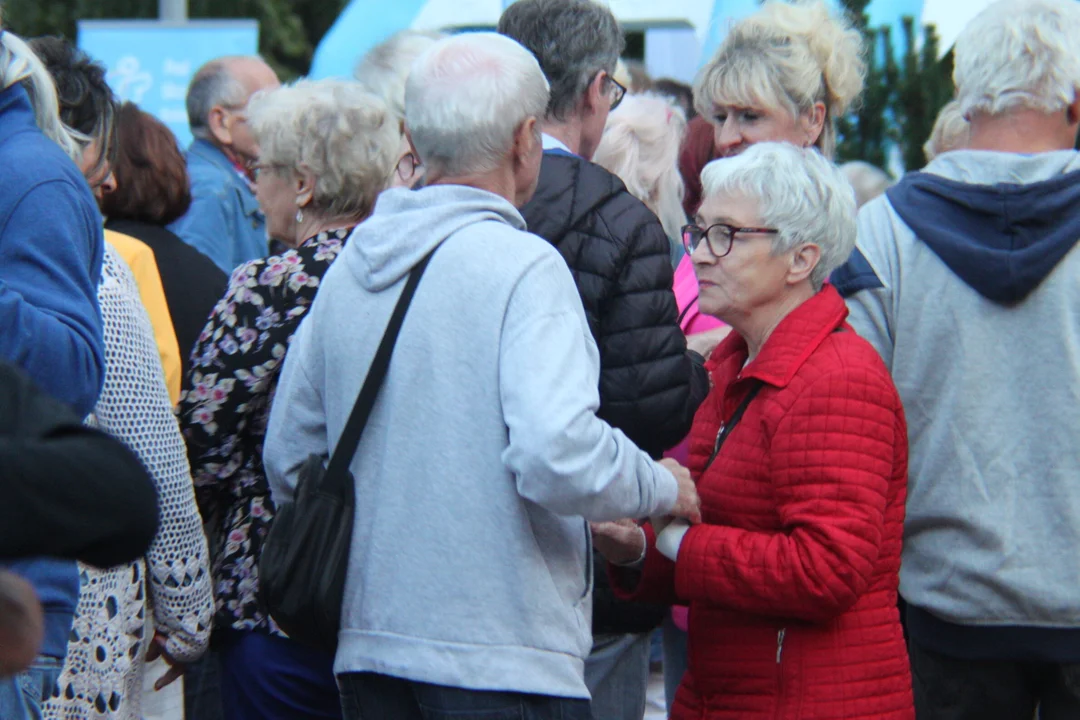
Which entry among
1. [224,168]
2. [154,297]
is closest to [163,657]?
[154,297]

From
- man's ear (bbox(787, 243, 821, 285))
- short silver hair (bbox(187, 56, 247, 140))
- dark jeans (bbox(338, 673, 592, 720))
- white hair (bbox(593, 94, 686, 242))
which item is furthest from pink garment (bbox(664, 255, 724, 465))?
short silver hair (bbox(187, 56, 247, 140))

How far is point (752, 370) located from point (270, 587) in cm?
98

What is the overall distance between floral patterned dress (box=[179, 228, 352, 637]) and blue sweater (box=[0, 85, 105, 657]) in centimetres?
64

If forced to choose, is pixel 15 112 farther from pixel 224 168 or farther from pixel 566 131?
pixel 224 168

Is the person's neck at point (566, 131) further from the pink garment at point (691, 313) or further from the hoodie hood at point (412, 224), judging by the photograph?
the hoodie hood at point (412, 224)

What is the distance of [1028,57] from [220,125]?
4.02 metres

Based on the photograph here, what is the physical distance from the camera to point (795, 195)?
264cm

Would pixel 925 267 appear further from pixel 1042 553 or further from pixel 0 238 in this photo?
pixel 0 238

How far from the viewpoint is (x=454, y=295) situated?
2.18 meters

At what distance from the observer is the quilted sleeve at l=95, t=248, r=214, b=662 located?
108 inches

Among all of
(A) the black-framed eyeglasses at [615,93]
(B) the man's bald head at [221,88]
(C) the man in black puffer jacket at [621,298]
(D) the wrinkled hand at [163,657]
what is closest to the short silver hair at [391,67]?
(A) the black-framed eyeglasses at [615,93]

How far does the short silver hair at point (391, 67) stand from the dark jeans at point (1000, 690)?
236 centimetres

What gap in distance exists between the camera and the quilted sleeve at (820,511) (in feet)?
7.77

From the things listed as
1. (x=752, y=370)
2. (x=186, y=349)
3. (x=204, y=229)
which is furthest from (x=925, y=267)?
Answer: (x=204, y=229)
